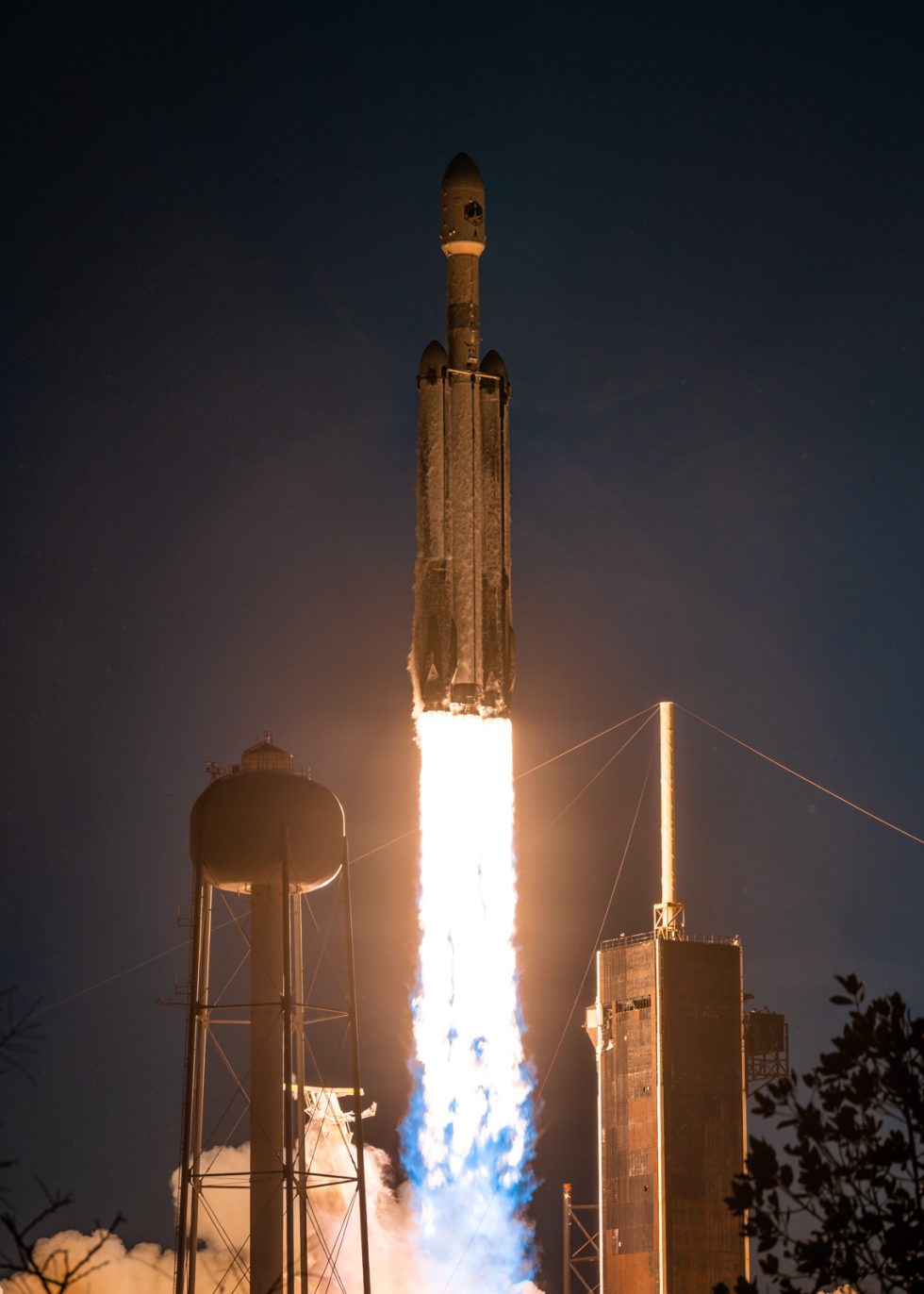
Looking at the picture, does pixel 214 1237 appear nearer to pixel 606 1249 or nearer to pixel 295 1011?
pixel 606 1249

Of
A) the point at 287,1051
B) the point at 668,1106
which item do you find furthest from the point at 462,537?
the point at 668,1106

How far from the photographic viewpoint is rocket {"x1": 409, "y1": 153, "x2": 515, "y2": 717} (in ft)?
222

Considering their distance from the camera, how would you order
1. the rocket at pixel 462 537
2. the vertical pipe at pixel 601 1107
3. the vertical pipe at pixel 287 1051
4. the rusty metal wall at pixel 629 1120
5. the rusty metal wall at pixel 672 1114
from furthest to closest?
the vertical pipe at pixel 601 1107
the rusty metal wall at pixel 629 1120
the rusty metal wall at pixel 672 1114
the rocket at pixel 462 537
the vertical pipe at pixel 287 1051

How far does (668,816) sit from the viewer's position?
292 ft

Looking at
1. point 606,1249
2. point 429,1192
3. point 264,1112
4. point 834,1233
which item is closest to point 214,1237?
point 606,1249

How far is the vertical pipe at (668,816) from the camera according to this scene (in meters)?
88.7

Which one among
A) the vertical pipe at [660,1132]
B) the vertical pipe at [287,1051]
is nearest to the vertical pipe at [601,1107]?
the vertical pipe at [660,1132]

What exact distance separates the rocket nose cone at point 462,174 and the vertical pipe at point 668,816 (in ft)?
81.0

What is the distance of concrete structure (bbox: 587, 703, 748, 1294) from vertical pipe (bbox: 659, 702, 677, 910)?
0.23 feet

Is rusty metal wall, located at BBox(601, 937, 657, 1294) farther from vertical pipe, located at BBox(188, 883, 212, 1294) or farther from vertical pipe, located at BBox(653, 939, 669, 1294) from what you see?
vertical pipe, located at BBox(188, 883, 212, 1294)

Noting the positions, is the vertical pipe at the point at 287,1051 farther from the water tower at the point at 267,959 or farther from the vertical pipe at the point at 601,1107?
the vertical pipe at the point at 601,1107


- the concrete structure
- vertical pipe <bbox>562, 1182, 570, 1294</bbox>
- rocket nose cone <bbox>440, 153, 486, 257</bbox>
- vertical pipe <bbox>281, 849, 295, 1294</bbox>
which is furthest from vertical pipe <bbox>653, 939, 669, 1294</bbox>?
rocket nose cone <bbox>440, 153, 486, 257</bbox>

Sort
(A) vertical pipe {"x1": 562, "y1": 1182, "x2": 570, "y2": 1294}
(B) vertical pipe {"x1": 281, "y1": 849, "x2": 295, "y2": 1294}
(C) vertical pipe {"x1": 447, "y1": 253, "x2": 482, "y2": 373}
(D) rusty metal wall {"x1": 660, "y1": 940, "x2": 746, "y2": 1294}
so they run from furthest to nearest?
(A) vertical pipe {"x1": 562, "y1": 1182, "x2": 570, "y2": 1294}, (D) rusty metal wall {"x1": 660, "y1": 940, "x2": 746, "y2": 1294}, (C) vertical pipe {"x1": 447, "y1": 253, "x2": 482, "y2": 373}, (B) vertical pipe {"x1": 281, "y1": 849, "x2": 295, "y2": 1294}

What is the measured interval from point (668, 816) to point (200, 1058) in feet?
93.8
